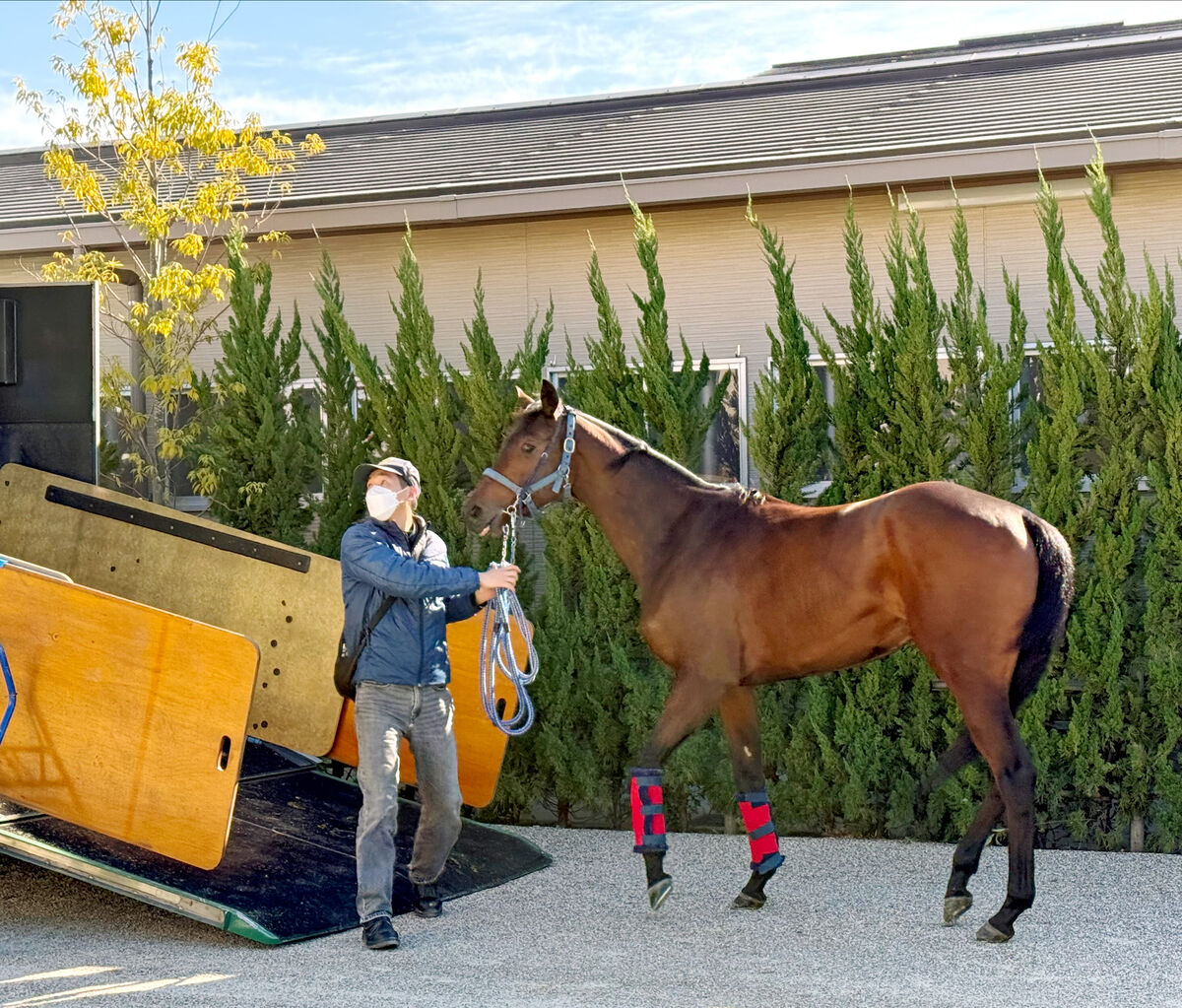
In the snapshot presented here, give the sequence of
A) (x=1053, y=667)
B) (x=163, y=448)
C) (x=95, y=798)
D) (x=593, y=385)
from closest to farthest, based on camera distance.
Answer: (x=95, y=798)
(x=1053, y=667)
(x=593, y=385)
(x=163, y=448)

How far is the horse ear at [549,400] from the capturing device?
6.04 metres

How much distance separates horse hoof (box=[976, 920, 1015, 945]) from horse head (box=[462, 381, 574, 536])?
2480 mm

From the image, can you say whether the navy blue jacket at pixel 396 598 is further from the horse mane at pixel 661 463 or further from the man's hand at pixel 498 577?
the horse mane at pixel 661 463

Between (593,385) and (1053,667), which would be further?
(593,385)

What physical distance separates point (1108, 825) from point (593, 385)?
3.71 meters

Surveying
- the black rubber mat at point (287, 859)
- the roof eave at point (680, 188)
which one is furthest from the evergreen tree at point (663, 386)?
the black rubber mat at point (287, 859)

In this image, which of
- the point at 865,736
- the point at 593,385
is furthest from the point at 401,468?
the point at 865,736

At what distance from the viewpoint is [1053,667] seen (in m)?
7.45

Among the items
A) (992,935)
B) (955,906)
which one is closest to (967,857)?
(955,906)

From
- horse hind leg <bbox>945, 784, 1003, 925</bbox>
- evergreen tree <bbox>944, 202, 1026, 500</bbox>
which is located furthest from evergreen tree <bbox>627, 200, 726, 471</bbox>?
horse hind leg <bbox>945, 784, 1003, 925</bbox>

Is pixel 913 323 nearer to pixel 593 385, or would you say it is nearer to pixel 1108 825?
pixel 593 385

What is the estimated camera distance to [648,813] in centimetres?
587

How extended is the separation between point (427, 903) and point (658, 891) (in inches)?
38.0

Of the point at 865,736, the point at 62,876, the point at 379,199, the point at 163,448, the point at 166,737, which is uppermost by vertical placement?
the point at 379,199
